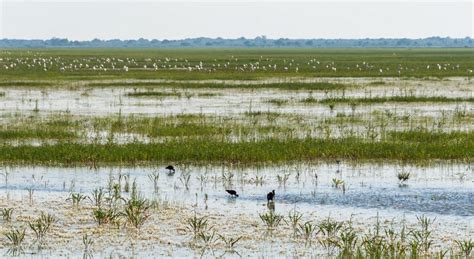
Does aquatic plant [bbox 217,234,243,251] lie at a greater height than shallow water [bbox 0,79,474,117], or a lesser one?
greater

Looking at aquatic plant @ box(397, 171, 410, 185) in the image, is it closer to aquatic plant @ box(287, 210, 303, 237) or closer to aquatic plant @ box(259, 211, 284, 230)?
aquatic plant @ box(287, 210, 303, 237)

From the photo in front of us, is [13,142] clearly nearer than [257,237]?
No

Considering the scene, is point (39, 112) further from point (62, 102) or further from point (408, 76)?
point (408, 76)

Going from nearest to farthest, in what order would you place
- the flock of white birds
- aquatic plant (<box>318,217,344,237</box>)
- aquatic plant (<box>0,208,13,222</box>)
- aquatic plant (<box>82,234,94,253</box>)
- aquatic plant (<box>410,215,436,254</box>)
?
aquatic plant (<box>410,215,436,254</box>)
aquatic plant (<box>82,234,94,253</box>)
aquatic plant (<box>318,217,344,237</box>)
aquatic plant (<box>0,208,13,222</box>)
the flock of white birds

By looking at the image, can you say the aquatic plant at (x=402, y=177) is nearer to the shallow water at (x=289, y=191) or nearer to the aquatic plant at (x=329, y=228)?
the shallow water at (x=289, y=191)

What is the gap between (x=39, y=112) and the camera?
91.1 feet

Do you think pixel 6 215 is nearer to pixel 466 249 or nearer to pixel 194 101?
pixel 466 249

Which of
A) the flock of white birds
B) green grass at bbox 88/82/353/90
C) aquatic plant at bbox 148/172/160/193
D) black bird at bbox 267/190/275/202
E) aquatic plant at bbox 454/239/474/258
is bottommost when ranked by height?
the flock of white birds

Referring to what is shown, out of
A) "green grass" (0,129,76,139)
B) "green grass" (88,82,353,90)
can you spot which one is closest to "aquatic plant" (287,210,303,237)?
"green grass" (0,129,76,139)

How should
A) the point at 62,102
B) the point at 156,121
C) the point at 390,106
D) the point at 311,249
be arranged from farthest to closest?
the point at 62,102 < the point at 390,106 < the point at 156,121 < the point at 311,249

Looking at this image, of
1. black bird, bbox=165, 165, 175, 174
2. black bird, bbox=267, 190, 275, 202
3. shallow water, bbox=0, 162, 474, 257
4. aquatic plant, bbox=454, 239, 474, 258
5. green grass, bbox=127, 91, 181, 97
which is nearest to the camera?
aquatic plant, bbox=454, 239, 474, 258

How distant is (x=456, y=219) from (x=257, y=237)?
293cm

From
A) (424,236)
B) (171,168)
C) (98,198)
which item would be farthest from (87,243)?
(171,168)

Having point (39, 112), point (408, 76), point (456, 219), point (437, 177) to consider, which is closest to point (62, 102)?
point (39, 112)
